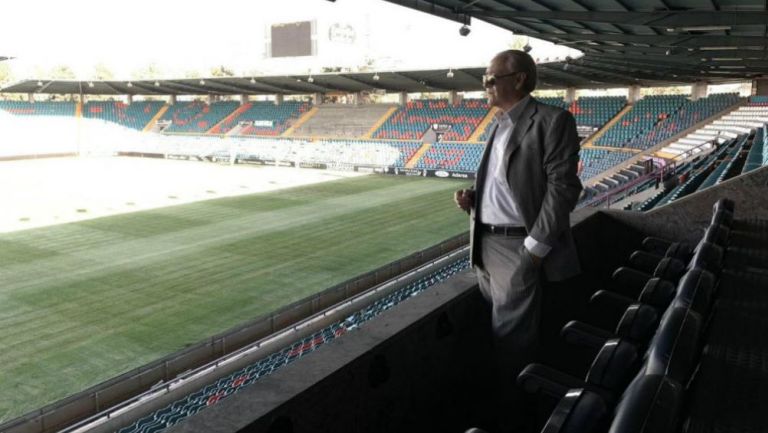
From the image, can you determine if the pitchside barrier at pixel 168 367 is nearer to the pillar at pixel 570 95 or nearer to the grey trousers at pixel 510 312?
the grey trousers at pixel 510 312

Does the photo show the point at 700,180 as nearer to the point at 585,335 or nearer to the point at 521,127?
the point at 521,127

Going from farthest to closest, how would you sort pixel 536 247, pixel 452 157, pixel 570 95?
1. pixel 570 95
2. pixel 452 157
3. pixel 536 247

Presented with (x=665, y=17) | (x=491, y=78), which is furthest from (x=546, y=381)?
(x=665, y=17)

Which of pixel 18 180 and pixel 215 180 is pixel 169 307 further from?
pixel 18 180

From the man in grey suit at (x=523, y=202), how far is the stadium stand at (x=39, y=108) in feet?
171

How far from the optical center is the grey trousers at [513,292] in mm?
2338

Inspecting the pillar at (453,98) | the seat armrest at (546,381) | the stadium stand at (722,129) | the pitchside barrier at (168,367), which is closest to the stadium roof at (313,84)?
the pillar at (453,98)

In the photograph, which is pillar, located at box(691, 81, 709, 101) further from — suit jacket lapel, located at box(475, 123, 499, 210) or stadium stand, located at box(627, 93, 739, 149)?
suit jacket lapel, located at box(475, 123, 499, 210)

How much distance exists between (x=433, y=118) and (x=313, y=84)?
8.14 meters

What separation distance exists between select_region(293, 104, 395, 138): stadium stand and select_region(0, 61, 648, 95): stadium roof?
5.04ft

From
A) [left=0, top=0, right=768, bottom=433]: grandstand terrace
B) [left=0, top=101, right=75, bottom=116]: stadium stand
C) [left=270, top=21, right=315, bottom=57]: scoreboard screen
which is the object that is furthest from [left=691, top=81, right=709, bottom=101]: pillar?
[left=0, top=101, right=75, bottom=116]: stadium stand

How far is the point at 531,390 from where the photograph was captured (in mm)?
1718

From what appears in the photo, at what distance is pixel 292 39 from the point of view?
44406 millimetres

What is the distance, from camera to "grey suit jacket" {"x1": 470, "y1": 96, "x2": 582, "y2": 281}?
222 cm
